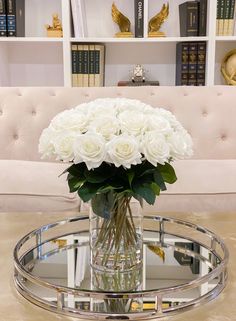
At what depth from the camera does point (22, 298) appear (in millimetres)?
956

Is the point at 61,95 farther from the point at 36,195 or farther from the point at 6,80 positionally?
the point at 6,80

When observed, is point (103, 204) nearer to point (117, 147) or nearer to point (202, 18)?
point (117, 147)

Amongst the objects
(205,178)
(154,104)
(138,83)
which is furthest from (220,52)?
(205,178)

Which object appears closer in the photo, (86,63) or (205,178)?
(205,178)

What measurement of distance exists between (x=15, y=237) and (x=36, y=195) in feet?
1.76

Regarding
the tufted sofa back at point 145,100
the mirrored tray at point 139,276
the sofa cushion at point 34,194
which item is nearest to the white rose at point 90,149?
the mirrored tray at point 139,276

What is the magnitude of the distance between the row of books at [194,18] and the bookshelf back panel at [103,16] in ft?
1.25

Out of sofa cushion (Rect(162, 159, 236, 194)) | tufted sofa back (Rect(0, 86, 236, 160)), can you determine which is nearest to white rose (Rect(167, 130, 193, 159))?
sofa cushion (Rect(162, 159, 236, 194))

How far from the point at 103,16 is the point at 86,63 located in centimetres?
41

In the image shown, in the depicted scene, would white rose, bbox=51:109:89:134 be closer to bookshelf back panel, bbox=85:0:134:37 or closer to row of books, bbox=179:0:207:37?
row of books, bbox=179:0:207:37

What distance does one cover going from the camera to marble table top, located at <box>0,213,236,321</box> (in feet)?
2.92

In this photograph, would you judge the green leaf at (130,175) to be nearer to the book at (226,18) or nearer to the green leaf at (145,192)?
the green leaf at (145,192)

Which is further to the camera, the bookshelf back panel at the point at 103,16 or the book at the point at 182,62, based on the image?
the bookshelf back panel at the point at 103,16

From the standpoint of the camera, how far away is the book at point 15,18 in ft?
9.41
